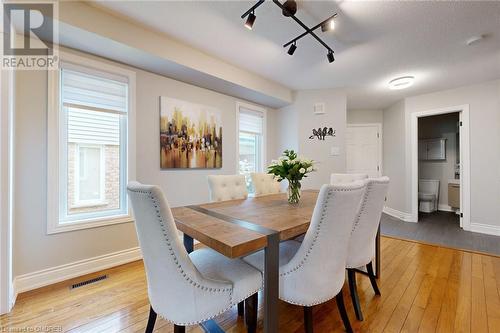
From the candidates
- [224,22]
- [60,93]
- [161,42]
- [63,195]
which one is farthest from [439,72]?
[63,195]

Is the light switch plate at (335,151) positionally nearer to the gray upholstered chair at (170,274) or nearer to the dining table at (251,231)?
the dining table at (251,231)

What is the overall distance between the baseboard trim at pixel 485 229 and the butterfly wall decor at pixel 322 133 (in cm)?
269

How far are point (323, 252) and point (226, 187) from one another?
4.44ft

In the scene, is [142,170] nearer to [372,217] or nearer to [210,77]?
[210,77]

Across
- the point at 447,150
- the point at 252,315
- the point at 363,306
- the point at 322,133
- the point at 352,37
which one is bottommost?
the point at 363,306

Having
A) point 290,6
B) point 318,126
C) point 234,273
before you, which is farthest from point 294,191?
point 318,126

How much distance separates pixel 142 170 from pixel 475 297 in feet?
11.1

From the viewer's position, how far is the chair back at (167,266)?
0.94 metres

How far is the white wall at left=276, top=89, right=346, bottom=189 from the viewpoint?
3.83 meters

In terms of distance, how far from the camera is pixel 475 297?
1.80 m

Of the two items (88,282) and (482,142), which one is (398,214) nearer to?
(482,142)

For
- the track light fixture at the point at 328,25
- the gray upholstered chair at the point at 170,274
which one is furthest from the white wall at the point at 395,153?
the gray upholstered chair at the point at 170,274

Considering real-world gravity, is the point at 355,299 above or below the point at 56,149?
below

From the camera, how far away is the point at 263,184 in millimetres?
2688
